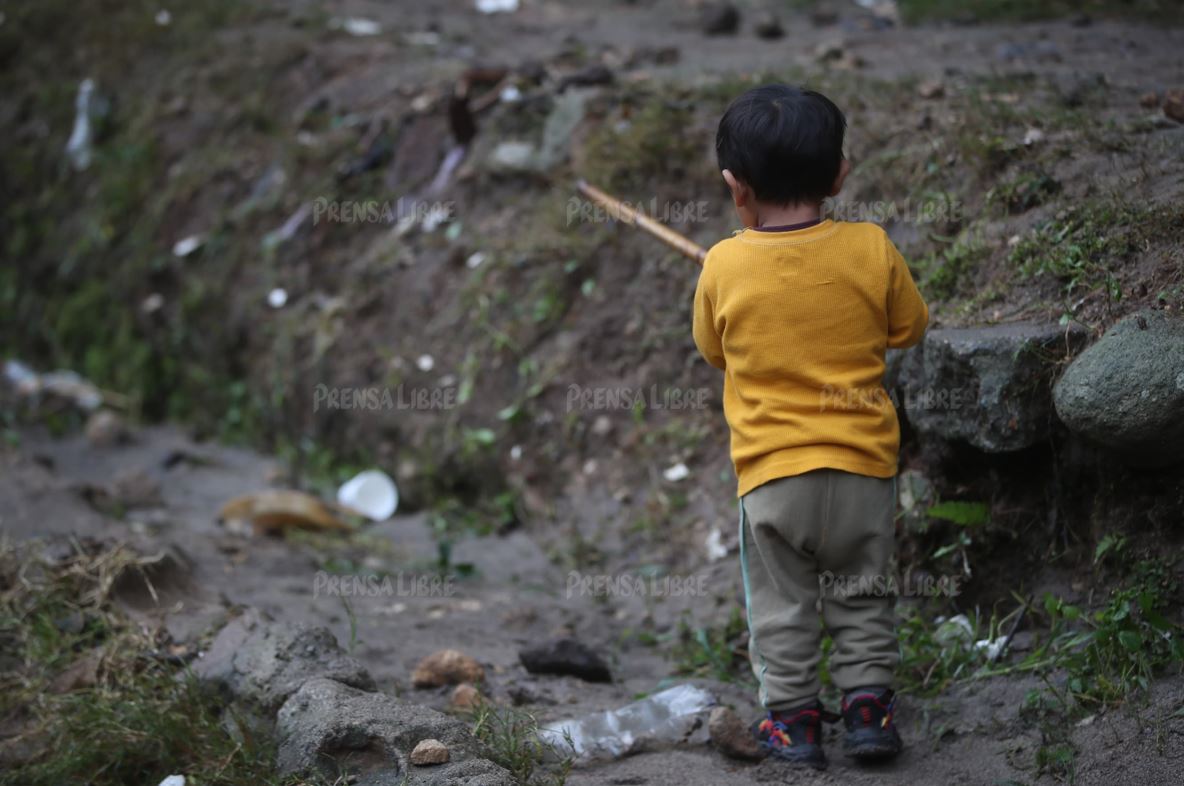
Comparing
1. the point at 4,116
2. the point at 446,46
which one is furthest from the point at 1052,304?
the point at 4,116

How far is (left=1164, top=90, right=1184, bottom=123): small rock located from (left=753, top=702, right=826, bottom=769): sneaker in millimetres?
2260

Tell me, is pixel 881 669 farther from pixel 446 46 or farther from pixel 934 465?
pixel 446 46

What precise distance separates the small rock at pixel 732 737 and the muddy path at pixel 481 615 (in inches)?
1.3

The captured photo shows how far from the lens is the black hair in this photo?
2.33 m

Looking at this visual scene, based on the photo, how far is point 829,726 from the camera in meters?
2.75

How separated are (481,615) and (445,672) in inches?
28.5

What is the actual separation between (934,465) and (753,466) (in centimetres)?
85

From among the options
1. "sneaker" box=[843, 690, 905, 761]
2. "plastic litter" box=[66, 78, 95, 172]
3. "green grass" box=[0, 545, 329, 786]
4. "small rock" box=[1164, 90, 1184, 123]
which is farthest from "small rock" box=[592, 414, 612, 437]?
"plastic litter" box=[66, 78, 95, 172]

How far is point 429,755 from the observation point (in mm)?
2215

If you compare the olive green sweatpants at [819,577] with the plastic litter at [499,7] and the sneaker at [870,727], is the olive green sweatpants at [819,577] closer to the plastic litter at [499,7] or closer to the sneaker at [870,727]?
the sneaker at [870,727]

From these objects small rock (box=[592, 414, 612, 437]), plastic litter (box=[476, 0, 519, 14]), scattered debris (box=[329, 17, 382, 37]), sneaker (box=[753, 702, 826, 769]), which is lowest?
small rock (box=[592, 414, 612, 437])

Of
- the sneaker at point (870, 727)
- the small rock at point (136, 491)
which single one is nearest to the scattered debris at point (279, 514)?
the small rock at point (136, 491)

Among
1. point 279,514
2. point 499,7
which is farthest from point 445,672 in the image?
point 499,7

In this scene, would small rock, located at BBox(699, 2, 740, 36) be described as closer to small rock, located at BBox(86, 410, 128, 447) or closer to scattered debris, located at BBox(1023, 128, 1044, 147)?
scattered debris, located at BBox(1023, 128, 1044, 147)
